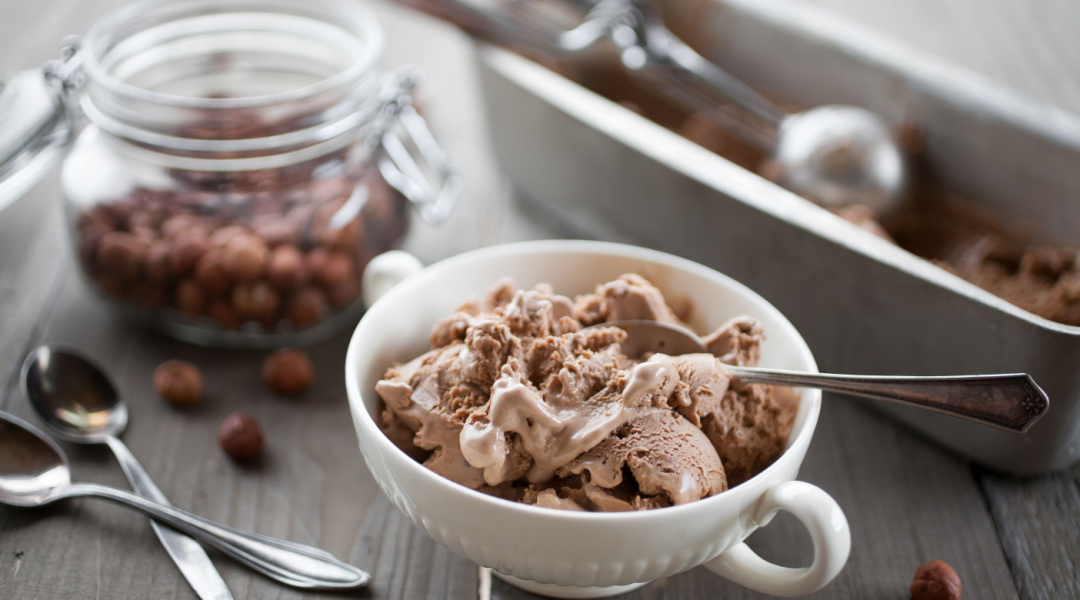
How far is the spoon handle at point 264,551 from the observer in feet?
3.12

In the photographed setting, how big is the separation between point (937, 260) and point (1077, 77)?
0.89 m

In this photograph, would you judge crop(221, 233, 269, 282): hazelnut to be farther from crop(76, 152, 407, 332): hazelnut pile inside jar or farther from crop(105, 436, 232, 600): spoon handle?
crop(105, 436, 232, 600): spoon handle

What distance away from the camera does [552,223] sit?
5.32 feet

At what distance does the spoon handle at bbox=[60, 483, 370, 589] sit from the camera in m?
0.95

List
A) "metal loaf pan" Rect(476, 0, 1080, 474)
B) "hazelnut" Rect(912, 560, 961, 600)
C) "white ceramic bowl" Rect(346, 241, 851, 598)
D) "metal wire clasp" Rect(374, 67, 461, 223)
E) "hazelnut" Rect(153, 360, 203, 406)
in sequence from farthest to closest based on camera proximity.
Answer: "metal wire clasp" Rect(374, 67, 461, 223) < "hazelnut" Rect(153, 360, 203, 406) < "metal loaf pan" Rect(476, 0, 1080, 474) < "hazelnut" Rect(912, 560, 961, 600) < "white ceramic bowl" Rect(346, 241, 851, 598)

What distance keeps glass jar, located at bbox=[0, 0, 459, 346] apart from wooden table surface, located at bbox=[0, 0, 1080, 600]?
0.10 m

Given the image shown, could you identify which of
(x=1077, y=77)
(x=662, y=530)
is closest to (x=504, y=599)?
(x=662, y=530)

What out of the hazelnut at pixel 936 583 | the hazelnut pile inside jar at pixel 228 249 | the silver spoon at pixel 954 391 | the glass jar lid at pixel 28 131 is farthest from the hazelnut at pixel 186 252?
the hazelnut at pixel 936 583

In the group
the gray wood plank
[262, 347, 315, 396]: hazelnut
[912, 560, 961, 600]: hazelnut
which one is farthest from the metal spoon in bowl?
the gray wood plank

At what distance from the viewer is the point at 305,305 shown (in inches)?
49.7

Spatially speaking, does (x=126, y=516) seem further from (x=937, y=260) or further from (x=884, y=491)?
(x=937, y=260)

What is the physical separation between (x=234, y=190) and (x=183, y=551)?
0.54m

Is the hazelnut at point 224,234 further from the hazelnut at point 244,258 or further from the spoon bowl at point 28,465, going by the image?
the spoon bowl at point 28,465

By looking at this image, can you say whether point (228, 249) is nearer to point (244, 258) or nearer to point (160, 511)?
point (244, 258)
